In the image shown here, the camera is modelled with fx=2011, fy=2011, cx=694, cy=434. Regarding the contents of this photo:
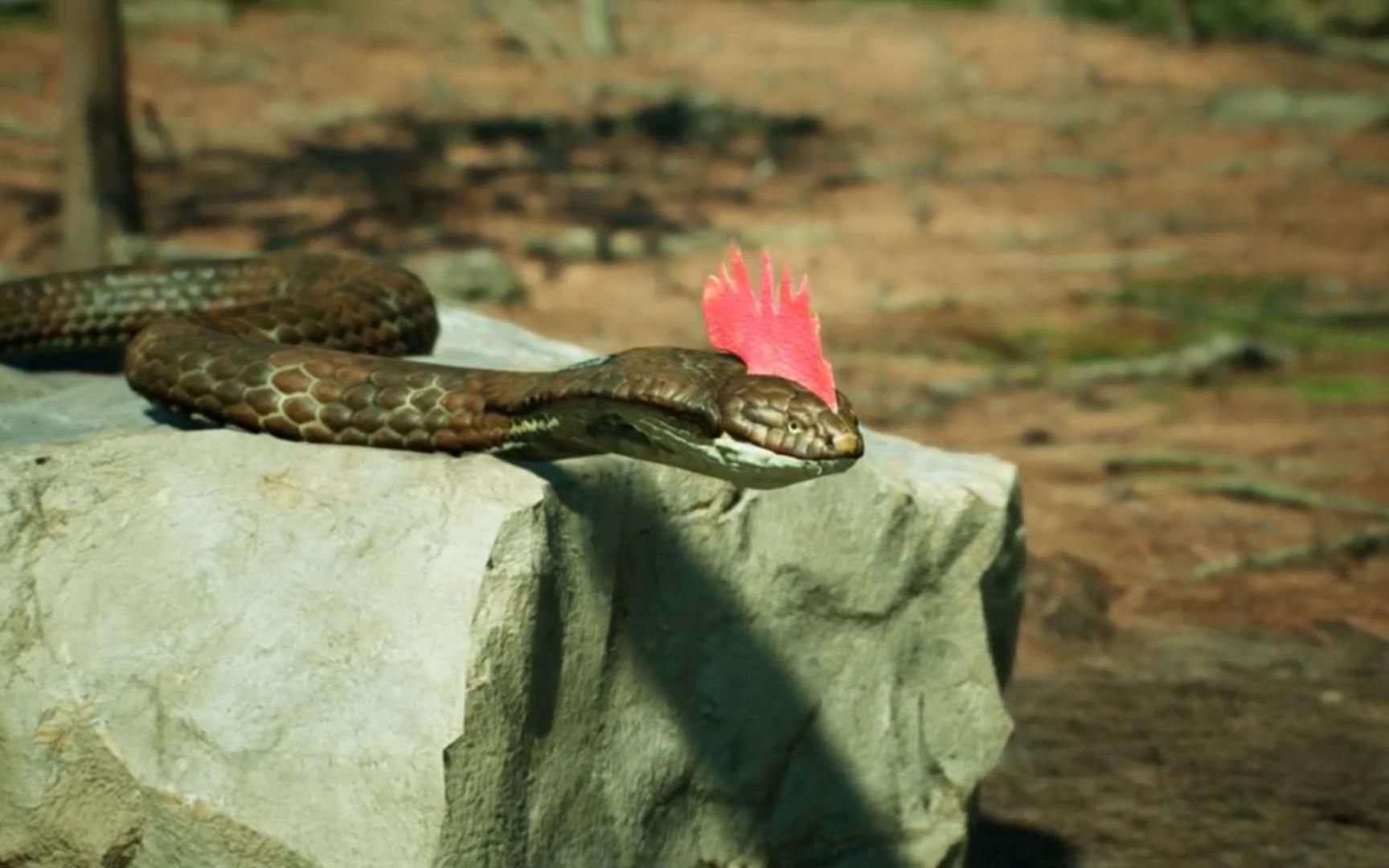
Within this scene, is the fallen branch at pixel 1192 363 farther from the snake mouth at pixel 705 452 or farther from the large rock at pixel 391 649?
the snake mouth at pixel 705 452

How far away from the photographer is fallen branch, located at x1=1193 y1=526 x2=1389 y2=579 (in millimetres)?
8523

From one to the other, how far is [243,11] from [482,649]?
1680cm

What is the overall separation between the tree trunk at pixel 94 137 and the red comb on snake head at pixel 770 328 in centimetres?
786

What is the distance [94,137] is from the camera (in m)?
11.3

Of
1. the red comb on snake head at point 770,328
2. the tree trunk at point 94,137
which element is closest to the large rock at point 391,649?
the red comb on snake head at point 770,328

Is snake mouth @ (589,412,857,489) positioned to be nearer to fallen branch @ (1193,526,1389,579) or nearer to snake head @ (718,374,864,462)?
snake head @ (718,374,864,462)

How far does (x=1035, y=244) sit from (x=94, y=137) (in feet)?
22.4

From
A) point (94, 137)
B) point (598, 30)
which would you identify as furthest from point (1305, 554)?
point (598, 30)

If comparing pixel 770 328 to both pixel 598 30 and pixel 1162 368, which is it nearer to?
pixel 1162 368

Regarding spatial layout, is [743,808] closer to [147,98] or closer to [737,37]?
[147,98]

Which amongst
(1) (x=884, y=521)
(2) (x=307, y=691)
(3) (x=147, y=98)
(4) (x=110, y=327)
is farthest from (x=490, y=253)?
(2) (x=307, y=691)

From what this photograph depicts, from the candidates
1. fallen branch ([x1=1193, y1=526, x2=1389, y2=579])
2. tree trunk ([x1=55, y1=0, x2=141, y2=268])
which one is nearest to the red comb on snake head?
fallen branch ([x1=1193, y1=526, x2=1389, y2=579])

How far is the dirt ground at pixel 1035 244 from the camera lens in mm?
7000

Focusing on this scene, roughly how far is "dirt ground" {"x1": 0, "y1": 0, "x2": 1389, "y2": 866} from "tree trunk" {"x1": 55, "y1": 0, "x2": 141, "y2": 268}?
3.77ft
